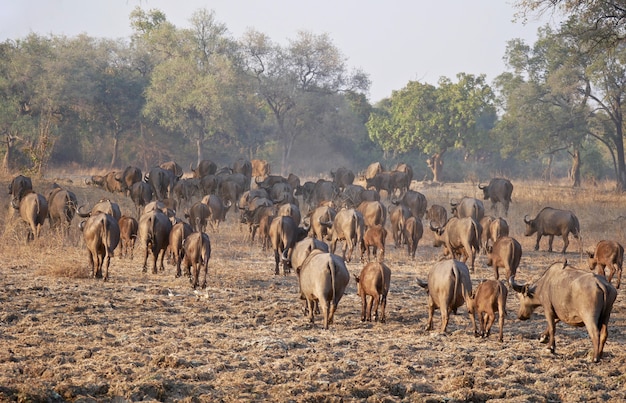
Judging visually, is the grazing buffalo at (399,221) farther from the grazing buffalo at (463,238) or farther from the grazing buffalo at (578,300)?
the grazing buffalo at (578,300)

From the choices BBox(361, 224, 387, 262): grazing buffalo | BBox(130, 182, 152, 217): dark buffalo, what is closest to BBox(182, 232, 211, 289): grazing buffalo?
BBox(361, 224, 387, 262): grazing buffalo

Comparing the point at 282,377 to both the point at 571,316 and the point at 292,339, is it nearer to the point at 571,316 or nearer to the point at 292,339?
the point at 292,339

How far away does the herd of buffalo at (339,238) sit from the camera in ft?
30.7

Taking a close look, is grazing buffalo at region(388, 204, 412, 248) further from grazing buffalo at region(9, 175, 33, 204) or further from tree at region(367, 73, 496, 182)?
tree at region(367, 73, 496, 182)

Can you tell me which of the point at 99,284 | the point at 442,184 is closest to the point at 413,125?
the point at 442,184

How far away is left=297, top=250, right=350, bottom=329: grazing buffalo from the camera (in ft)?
32.9

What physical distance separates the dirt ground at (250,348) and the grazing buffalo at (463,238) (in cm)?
176

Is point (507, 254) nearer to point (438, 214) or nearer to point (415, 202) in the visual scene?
point (438, 214)

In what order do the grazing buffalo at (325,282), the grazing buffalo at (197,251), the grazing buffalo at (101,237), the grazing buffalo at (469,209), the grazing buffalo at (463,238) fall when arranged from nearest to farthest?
1. the grazing buffalo at (325,282)
2. the grazing buffalo at (197,251)
3. the grazing buffalo at (101,237)
4. the grazing buffalo at (463,238)
5. the grazing buffalo at (469,209)

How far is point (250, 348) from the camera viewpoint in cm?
896

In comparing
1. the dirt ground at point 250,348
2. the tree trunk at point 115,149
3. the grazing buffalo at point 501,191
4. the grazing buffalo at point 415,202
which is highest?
the tree trunk at point 115,149

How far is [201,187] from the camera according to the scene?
26.2m

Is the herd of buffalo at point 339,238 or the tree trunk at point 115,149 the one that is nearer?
the herd of buffalo at point 339,238

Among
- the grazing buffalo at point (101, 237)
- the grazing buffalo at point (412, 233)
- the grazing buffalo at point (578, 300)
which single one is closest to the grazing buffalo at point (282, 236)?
the grazing buffalo at point (101, 237)
